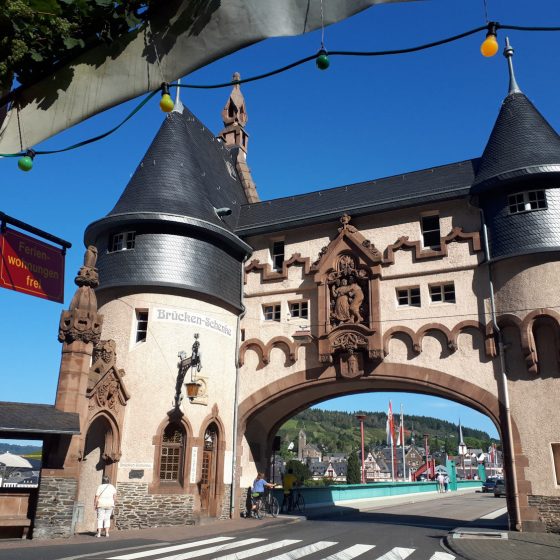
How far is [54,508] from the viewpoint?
619 inches

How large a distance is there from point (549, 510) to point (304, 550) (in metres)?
8.50

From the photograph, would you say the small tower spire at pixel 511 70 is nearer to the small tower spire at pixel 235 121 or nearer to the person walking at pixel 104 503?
the small tower spire at pixel 235 121

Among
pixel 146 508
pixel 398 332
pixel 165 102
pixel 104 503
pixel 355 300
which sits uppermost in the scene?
pixel 355 300

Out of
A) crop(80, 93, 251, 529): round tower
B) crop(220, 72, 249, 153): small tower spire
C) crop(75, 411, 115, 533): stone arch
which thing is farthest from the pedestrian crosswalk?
crop(220, 72, 249, 153): small tower spire

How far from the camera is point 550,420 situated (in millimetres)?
18000

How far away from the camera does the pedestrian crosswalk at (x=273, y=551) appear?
12875 millimetres

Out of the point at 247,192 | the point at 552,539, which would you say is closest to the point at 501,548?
the point at 552,539

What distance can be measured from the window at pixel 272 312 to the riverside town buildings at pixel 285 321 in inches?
3.6

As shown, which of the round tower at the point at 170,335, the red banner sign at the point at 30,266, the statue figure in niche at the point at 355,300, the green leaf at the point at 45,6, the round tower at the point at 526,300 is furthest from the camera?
the statue figure in niche at the point at 355,300

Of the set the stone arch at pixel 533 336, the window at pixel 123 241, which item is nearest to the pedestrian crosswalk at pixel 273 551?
the stone arch at pixel 533 336

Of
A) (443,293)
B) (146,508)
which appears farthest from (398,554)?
(443,293)

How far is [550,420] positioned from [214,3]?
17561 mm

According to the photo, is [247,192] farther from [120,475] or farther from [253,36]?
[253,36]

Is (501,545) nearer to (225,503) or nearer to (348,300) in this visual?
(348,300)
